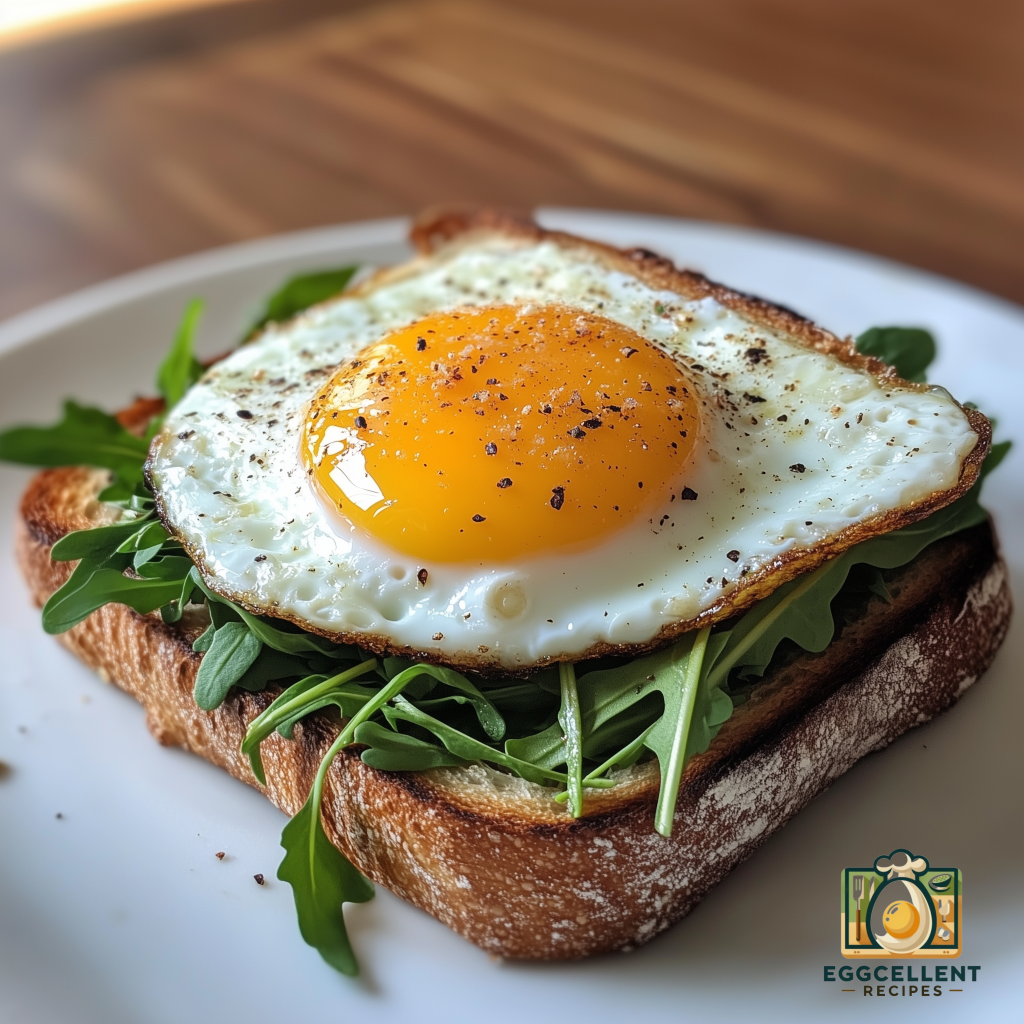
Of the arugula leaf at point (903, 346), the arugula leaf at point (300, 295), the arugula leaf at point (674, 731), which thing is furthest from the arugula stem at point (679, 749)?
the arugula leaf at point (300, 295)

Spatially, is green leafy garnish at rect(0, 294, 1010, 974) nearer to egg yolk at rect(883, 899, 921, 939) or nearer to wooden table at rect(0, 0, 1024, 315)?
egg yolk at rect(883, 899, 921, 939)

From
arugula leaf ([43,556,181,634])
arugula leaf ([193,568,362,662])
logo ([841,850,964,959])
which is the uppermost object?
arugula leaf ([43,556,181,634])

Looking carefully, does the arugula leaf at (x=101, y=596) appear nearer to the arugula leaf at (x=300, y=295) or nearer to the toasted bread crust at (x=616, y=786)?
the toasted bread crust at (x=616, y=786)

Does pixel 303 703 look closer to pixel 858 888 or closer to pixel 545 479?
pixel 545 479

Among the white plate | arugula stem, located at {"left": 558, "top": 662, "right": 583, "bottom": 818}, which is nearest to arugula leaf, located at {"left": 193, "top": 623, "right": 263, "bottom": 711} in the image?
the white plate

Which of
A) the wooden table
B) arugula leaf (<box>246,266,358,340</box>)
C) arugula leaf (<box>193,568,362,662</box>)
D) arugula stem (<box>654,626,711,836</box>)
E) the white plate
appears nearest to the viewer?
arugula stem (<box>654,626,711,836</box>)

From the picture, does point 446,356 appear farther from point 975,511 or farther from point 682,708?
point 975,511

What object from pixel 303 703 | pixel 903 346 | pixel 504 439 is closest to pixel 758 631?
pixel 504 439
